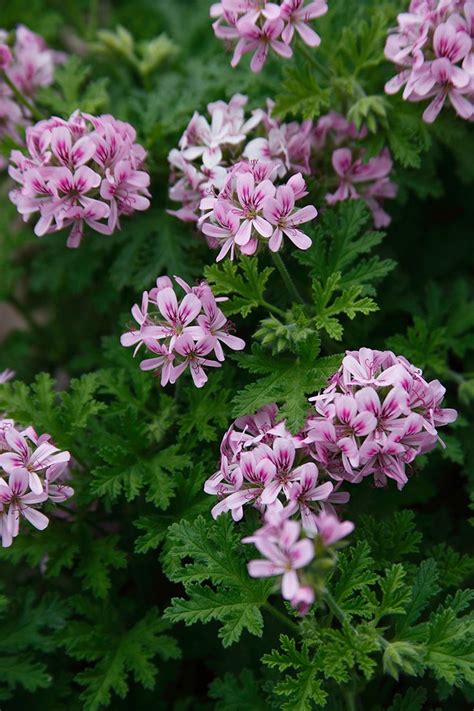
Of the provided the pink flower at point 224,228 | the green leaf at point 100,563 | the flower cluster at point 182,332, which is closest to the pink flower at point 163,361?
the flower cluster at point 182,332

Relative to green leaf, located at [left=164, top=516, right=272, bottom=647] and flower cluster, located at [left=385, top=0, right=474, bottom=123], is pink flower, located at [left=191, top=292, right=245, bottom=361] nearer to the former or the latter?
green leaf, located at [left=164, top=516, right=272, bottom=647]

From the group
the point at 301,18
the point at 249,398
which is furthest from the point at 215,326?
the point at 301,18

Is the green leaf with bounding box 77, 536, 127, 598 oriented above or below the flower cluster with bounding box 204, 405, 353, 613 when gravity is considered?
below

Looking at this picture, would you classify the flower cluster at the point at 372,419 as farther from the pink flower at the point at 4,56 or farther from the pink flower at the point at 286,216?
the pink flower at the point at 4,56

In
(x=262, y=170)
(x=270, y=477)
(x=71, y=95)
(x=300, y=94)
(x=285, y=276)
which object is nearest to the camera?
(x=270, y=477)

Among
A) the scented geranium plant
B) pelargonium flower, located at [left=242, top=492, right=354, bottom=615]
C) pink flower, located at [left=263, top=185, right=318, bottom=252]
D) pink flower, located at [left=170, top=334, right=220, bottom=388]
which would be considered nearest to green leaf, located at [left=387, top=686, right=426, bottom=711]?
the scented geranium plant

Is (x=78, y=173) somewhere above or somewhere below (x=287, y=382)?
above

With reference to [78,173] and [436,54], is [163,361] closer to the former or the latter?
[78,173]
